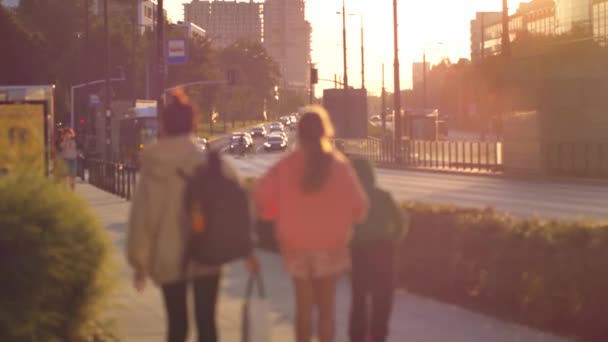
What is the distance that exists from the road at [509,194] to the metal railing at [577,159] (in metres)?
1.26

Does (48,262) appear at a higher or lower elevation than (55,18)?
lower

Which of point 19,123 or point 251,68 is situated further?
point 251,68

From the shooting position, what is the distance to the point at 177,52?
92.9ft

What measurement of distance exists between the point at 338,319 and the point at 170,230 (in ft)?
12.6

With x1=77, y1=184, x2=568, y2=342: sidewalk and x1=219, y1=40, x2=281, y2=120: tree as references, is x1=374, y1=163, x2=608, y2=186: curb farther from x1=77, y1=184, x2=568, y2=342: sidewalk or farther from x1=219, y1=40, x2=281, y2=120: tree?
x1=219, y1=40, x2=281, y2=120: tree

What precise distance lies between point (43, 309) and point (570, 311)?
14.6ft

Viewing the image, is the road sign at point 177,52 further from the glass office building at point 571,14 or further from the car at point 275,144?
the car at point 275,144

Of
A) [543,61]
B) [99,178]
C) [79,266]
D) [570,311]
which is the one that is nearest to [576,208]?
[99,178]

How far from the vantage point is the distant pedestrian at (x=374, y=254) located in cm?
822

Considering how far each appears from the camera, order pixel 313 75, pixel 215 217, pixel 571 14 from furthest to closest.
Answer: pixel 313 75, pixel 571 14, pixel 215 217

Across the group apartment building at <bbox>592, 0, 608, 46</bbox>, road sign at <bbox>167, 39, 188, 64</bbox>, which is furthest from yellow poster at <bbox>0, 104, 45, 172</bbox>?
apartment building at <bbox>592, 0, 608, 46</bbox>

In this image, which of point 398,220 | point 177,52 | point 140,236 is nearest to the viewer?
point 140,236

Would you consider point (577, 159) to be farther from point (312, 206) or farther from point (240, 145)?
point (240, 145)

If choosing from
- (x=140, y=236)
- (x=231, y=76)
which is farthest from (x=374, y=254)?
(x=231, y=76)
